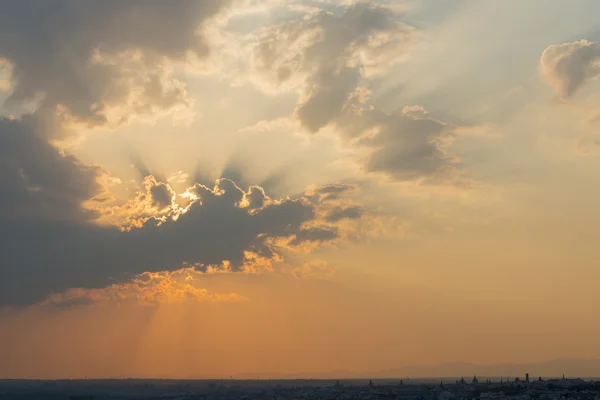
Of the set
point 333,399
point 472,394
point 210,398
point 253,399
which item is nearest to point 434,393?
point 472,394

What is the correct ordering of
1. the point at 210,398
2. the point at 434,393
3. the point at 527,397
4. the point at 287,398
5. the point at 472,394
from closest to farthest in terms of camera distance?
1. the point at 527,397
2. the point at 472,394
3. the point at 434,393
4. the point at 287,398
5. the point at 210,398

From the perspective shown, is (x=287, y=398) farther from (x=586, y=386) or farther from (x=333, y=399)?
(x=586, y=386)

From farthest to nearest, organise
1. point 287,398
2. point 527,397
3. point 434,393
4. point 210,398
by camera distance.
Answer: point 210,398 < point 287,398 < point 434,393 < point 527,397

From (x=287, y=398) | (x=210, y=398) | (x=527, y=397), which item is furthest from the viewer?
(x=210, y=398)

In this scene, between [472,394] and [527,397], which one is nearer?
[527,397]

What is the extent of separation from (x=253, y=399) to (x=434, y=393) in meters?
49.0

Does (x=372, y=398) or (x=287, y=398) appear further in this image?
(x=287, y=398)

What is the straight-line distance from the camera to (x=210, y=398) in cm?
18000

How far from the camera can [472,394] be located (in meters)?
118

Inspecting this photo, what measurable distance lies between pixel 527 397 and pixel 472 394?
18978 millimetres

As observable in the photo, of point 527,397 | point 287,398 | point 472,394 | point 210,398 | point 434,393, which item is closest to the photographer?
point 527,397

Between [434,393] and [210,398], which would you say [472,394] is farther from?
[210,398]

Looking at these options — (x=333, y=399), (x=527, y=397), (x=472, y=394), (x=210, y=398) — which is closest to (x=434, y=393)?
(x=472, y=394)

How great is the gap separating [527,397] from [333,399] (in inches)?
1752
